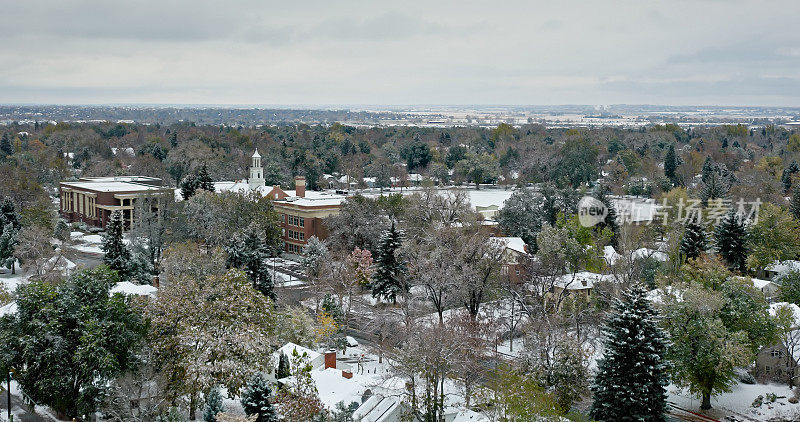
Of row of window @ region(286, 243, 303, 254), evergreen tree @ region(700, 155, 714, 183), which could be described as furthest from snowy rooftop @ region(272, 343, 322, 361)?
evergreen tree @ region(700, 155, 714, 183)

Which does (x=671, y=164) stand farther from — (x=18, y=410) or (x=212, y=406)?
(x=18, y=410)

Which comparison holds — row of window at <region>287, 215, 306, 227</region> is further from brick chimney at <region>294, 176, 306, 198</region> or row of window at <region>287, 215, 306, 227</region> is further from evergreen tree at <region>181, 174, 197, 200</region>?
evergreen tree at <region>181, 174, 197, 200</region>

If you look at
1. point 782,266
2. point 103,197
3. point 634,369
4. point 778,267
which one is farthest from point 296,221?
point 634,369

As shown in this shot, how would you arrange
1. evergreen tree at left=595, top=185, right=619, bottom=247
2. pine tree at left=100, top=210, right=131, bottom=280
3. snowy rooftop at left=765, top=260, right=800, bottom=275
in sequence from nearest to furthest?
snowy rooftop at left=765, top=260, right=800, bottom=275, pine tree at left=100, top=210, right=131, bottom=280, evergreen tree at left=595, top=185, right=619, bottom=247

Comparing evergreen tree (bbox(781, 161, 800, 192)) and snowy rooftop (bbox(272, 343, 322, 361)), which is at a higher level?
evergreen tree (bbox(781, 161, 800, 192))

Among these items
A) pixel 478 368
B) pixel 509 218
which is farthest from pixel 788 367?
pixel 509 218

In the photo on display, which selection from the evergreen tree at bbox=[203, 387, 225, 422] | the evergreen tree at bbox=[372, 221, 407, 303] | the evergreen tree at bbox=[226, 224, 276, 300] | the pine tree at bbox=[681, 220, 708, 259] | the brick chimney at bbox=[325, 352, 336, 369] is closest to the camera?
the evergreen tree at bbox=[203, 387, 225, 422]

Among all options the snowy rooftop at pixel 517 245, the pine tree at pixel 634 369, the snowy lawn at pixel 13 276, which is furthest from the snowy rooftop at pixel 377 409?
the snowy lawn at pixel 13 276
